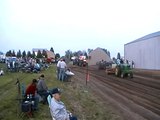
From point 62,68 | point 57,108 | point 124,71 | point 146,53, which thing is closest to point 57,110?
point 57,108

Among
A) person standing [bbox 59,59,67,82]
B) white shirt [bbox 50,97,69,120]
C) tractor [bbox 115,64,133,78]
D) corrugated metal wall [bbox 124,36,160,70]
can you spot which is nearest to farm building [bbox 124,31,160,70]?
corrugated metal wall [bbox 124,36,160,70]

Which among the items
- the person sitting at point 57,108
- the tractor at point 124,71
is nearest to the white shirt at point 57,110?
the person sitting at point 57,108

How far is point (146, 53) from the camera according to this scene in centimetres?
6875

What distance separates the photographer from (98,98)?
21125mm

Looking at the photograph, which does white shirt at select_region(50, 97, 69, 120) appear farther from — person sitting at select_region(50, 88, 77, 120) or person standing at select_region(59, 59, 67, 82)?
person standing at select_region(59, 59, 67, 82)

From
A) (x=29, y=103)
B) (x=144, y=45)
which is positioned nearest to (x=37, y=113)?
(x=29, y=103)

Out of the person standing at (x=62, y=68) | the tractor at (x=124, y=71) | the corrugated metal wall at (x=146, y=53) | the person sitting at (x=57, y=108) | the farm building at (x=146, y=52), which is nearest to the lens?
the person sitting at (x=57, y=108)

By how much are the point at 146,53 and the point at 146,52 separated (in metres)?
0.23

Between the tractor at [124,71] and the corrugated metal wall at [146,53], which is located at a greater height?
the corrugated metal wall at [146,53]

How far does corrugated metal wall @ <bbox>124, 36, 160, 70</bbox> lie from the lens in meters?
62.8

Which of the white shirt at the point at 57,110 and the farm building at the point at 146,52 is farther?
the farm building at the point at 146,52

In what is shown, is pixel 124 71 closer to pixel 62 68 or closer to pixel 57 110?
pixel 62 68

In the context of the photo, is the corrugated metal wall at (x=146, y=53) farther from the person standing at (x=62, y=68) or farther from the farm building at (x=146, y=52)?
the person standing at (x=62, y=68)

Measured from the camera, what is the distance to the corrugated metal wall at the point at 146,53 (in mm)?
62825
